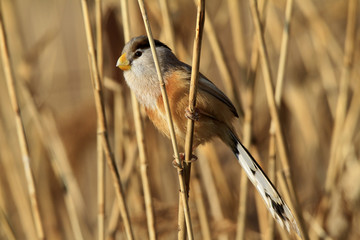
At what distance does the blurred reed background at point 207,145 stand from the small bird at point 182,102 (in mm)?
249

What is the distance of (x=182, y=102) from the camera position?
1.84m

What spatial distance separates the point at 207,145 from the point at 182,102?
62 cm

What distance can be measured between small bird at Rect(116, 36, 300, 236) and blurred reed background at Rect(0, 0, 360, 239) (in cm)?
25

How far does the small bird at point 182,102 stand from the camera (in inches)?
71.1

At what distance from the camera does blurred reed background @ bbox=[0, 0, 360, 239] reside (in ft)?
7.94

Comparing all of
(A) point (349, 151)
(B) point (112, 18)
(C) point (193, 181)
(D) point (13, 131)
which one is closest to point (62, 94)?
(D) point (13, 131)

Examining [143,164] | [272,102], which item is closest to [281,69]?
[272,102]

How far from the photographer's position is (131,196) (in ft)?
8.75

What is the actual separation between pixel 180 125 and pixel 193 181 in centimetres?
63

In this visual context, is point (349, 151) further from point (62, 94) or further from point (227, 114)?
point (62, 94)

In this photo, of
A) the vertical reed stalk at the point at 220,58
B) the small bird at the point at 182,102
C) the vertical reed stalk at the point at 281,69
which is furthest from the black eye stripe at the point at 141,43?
the vertical reed stalk at the point at 281,69

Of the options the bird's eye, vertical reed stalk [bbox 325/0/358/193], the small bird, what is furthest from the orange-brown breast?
vertical reed stalk [bbox 325/0/358/193]

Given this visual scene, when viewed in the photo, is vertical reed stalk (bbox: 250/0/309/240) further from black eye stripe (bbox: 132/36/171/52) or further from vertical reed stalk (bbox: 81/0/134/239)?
vertical reed stalk (bbox: 81/0/134/239)

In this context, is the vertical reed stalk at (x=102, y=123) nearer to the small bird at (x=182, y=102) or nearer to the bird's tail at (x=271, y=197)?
the small bird at (x=182, y=102)
